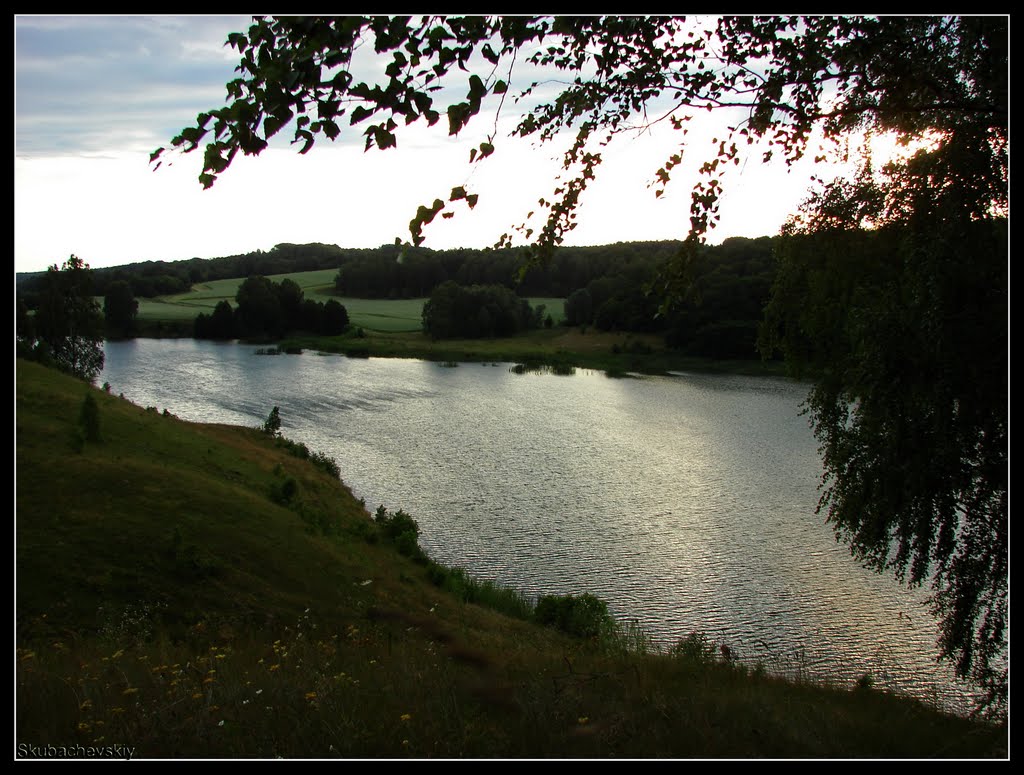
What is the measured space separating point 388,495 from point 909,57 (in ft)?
60.6

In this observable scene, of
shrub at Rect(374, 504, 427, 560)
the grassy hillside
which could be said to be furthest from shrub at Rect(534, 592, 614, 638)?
shrub at Rect(374, 504, 427, 560)

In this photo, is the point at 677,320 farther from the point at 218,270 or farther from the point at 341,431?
the point at 218,270

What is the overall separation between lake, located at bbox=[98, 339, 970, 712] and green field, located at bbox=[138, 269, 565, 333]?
27.6m

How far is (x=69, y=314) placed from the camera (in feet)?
119

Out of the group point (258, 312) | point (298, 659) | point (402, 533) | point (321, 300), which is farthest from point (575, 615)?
point (321, 300)

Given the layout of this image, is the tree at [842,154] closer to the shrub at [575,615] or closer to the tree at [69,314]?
the shrub at [575,615]

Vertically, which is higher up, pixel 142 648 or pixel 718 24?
pixel 718 24

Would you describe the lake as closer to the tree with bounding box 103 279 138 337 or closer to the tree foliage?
the tree with bounding box 103 279 138 337

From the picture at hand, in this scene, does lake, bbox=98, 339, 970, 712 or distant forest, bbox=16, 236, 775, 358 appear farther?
distant forest, bbox=16, 236, 775, 358

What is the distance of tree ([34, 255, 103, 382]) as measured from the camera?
1411 inches

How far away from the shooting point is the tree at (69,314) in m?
35.8

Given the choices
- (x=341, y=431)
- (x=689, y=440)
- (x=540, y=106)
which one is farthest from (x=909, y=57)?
(x=341, y=431)

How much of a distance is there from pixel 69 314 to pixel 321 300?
48313 mm

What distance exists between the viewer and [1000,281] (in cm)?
655
